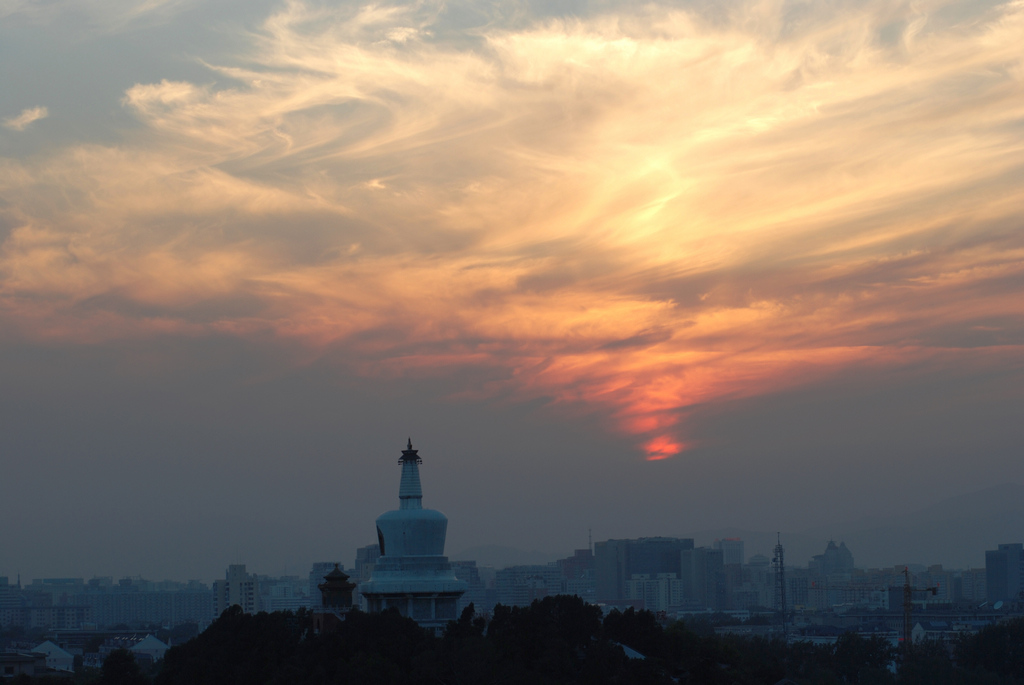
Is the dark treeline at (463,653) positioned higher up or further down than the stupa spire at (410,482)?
further down

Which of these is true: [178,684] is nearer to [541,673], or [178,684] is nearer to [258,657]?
[258,657]

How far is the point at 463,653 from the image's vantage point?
137ft

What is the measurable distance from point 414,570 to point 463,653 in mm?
10264

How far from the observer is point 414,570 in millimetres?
51812

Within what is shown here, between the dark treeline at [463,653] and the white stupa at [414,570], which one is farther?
the white stupa at [414,570]

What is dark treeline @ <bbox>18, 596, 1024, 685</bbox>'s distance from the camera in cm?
4247

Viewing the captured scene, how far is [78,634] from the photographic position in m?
198

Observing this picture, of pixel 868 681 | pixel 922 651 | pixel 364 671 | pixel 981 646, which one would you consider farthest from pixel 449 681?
pixel 922 651

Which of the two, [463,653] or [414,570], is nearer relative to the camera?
[463,653]

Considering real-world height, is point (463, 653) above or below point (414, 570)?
below

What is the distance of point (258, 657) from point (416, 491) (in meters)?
9.48

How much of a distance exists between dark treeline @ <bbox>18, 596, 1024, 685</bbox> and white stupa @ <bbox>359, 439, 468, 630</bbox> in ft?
10.4

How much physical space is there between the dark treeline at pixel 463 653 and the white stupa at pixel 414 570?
3.17m

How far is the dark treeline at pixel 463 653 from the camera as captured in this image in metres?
42.5
